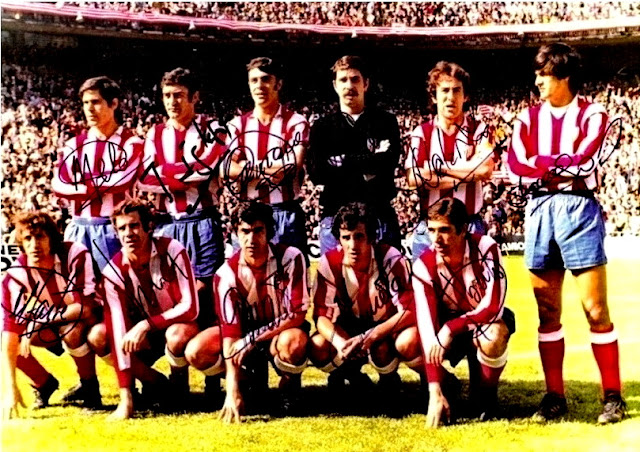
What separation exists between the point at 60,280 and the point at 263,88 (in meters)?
1.04

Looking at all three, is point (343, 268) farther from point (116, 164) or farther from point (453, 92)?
point (116, 164)

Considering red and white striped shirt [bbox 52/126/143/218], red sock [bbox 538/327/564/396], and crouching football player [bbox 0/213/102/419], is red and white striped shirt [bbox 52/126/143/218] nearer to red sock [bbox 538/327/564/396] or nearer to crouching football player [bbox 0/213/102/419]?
crouching football player [bbox 0/213/102/419]

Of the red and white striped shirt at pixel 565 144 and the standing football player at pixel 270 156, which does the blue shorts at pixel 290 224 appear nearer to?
the standing football player at pixel 270 156

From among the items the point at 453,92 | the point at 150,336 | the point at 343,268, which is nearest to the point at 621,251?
the point at 453,92

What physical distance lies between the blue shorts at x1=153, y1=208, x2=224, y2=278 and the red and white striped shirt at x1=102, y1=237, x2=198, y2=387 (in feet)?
0.28

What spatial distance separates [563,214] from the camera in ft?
7.99

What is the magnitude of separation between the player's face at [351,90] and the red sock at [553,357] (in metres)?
1.06

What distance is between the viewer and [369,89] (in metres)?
2.71

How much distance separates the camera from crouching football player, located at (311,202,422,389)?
2508 millimetres

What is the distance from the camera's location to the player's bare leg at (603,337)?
243 cm

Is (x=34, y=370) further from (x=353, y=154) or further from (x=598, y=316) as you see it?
(x=598, y=316)

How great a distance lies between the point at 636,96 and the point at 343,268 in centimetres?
129

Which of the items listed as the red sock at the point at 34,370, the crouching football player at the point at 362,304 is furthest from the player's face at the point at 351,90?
the red sock at the point at 34,370
